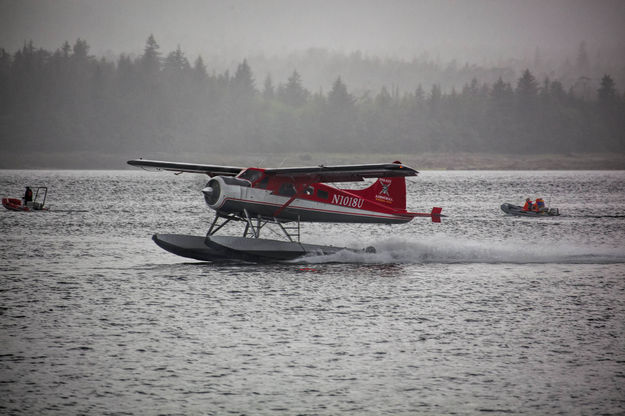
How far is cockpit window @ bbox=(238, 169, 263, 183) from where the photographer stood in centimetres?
2118

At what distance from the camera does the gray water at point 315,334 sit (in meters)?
9.66

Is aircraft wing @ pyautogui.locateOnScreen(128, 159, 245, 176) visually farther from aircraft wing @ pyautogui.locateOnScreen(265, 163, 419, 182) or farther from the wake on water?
the wake on water

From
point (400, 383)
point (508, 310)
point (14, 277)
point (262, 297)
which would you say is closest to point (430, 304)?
point (508, 310)

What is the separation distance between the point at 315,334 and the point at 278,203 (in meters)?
8.96

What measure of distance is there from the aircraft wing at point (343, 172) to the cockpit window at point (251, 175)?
0.30 metres

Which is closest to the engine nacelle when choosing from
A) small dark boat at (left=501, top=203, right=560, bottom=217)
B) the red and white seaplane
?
the red and white seaplane

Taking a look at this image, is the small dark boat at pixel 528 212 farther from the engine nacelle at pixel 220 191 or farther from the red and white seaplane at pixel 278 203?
the engine nacelle at pixel 220 191

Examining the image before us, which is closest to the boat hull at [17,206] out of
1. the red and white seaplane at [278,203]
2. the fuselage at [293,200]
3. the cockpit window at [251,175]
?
the red and white seaplane at [278,203]

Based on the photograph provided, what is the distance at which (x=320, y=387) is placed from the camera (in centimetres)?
1015

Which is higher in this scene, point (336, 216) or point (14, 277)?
point (336, 216)

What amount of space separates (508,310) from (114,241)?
1872 centimetres

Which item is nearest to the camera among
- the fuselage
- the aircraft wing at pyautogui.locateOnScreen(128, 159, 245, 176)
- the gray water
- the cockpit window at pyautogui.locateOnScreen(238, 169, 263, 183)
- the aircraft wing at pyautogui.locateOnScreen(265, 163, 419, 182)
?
the gray water

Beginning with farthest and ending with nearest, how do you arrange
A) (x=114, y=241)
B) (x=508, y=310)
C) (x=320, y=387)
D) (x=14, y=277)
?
(x=114, y=241) < (x=14, y=277) < (x=508, y=310) < (x=320, y=387)

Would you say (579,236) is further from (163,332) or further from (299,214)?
(163,332)
